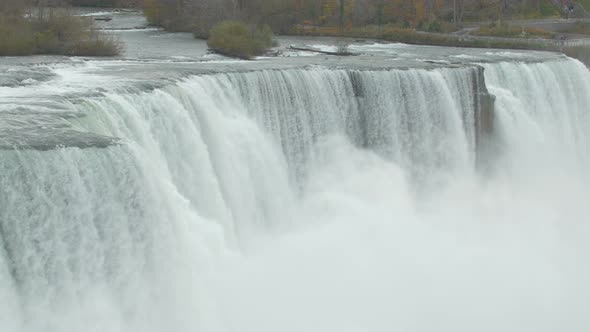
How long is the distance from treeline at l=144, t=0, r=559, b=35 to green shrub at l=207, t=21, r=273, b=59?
5.33m

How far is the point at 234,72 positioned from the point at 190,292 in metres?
6.63

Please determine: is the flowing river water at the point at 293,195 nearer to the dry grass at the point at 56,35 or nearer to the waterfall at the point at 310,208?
the waterfall at the point at 310,208

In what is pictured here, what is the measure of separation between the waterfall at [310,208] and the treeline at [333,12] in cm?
1368

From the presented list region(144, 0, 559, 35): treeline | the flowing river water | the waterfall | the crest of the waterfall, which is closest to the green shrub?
the flowing river water

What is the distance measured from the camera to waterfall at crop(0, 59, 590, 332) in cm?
981

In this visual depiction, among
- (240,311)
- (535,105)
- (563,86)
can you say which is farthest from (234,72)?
(563,86)

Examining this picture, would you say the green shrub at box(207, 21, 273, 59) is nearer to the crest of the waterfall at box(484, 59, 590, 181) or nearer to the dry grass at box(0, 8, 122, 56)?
the dry grass at box(0, 8, 122, 56)

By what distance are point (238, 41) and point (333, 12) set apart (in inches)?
713

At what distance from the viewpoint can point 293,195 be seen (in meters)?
16.3

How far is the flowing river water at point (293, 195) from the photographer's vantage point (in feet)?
32.5

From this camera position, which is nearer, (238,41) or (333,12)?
(238,41)

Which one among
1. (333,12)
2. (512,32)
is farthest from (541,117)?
(333,12)

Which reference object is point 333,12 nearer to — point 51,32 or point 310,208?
point 51,32

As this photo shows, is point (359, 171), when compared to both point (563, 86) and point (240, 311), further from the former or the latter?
point (563, 86)
